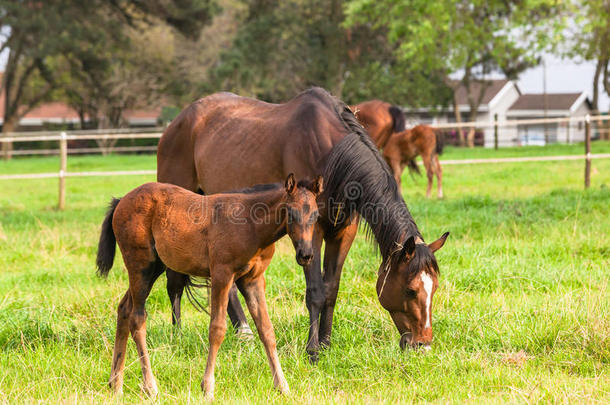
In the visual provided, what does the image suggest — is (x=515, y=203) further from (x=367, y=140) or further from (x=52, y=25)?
(x=52, y=25)

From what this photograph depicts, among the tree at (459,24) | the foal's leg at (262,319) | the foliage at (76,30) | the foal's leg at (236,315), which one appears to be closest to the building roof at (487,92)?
the tree at (459,24)

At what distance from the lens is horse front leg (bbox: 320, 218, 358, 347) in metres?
4.25

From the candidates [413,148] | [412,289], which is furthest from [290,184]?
[413,148]

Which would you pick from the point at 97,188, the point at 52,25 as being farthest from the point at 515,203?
the point at 52,25

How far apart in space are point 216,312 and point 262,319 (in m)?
0.25

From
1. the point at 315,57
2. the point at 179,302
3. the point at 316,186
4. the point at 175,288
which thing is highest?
the point at 315,57

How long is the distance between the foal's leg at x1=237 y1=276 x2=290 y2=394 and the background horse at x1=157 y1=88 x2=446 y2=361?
64cm

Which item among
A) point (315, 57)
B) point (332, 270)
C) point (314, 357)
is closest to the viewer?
point (314, 357)

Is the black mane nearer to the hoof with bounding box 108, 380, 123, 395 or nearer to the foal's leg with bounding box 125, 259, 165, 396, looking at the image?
the foal's leg with bounding box 125, 259, 165, 396

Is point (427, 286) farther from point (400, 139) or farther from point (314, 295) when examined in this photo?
Answer: point (400, 139)

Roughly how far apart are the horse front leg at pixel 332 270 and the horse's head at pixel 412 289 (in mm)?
487

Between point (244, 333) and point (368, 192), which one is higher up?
point (368, 192)

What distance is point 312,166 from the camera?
4.48m

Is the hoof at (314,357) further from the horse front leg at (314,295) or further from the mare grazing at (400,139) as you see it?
the mare grazing at (400,139)
